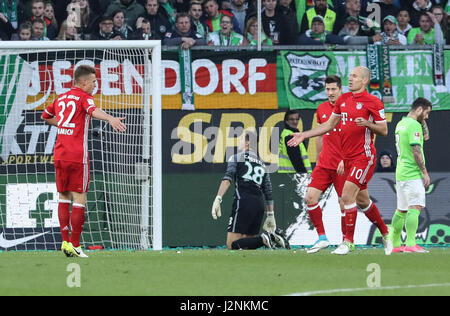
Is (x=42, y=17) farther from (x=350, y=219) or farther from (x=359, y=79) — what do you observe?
(x=350, y=219)

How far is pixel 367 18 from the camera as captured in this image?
17766 mm

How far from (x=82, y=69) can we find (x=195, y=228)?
19.3ft

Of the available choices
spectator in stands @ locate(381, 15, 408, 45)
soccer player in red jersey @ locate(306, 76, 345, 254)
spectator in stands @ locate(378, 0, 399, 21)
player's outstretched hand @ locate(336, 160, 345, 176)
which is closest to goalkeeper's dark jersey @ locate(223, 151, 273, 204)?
soccer player in red jersey @ locate(306, 76, 345, 254)

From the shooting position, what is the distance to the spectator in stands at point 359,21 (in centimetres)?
1756

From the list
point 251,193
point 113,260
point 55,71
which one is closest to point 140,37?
point 55,71

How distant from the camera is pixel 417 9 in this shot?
18094 millimetres

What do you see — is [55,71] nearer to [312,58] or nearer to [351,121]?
[312,58]

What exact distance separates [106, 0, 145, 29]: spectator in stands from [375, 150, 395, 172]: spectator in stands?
4902mm

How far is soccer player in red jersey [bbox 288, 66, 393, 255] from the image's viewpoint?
11.4 metres

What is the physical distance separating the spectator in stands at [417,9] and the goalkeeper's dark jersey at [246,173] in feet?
17.4

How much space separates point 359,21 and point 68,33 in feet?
17.1

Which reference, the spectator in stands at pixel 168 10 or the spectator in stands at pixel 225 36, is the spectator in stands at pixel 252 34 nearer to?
the spectator in stands at pixel 225 36

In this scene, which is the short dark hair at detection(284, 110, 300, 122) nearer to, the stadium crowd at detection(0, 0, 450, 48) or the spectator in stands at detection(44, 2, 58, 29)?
the stadium crowd at detection(0, 0, 450, 48)

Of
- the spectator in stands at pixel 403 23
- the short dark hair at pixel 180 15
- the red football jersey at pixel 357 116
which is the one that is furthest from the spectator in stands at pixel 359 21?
the red football jersey at pixel 357 116
